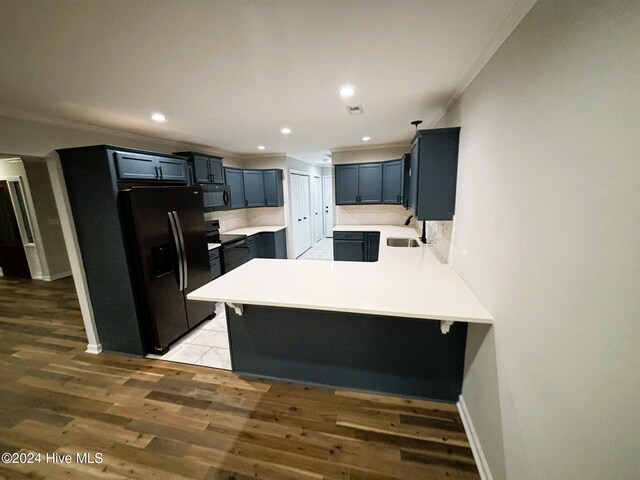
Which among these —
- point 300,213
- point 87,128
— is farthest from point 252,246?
point 87,128

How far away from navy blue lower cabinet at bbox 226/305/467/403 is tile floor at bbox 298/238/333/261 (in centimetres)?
396

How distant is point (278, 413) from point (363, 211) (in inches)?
159

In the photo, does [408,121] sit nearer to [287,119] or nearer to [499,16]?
[287,119]

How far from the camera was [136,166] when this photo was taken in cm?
252

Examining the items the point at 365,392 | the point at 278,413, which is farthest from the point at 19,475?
the point at 365,392

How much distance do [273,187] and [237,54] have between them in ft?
13.3

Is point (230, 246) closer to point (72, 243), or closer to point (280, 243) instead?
point (280, 243)

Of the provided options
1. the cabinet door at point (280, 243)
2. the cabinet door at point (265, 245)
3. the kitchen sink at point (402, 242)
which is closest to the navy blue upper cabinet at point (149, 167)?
the cabinet door at point (265, 245)

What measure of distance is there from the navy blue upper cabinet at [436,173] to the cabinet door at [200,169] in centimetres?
320

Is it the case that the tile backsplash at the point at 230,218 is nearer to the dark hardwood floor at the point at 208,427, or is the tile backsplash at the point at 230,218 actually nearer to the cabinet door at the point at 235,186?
the cabinet door at the point at 235,186

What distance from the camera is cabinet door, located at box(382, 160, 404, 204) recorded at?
14.9 feet

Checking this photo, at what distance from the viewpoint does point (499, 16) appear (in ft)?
3.87

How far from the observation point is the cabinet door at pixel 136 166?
7.70 ft

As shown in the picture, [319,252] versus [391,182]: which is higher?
[391,182]
